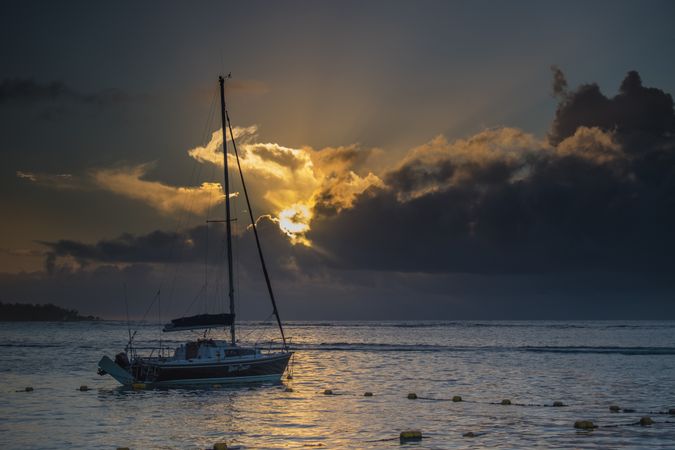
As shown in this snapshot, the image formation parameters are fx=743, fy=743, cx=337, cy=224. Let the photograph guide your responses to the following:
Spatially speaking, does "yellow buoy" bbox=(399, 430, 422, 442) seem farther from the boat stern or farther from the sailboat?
the boat stern

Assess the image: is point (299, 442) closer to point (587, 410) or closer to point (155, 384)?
point (587, 410)

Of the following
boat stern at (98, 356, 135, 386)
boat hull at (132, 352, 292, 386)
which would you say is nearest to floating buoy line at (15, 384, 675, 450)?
boat stern at (98, 356, 135, 386)

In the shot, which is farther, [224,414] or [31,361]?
[31,361]

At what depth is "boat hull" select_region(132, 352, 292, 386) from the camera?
2228 inches

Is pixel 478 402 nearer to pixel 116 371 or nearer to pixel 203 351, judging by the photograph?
pixel 203 351

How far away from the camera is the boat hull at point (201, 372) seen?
5659cm

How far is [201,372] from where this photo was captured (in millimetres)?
57062

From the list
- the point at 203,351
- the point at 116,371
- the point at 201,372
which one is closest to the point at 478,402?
the point at 201,372

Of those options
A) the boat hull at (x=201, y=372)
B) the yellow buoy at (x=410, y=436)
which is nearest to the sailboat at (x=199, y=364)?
the boat hull at (x=201, y=372)

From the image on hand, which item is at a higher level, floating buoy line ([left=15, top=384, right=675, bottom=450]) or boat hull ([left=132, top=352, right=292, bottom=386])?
boat hull ([left=132, top=352, right=292, bottom=386])

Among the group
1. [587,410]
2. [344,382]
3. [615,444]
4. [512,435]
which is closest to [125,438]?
[512,435]

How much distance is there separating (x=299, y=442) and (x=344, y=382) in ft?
101

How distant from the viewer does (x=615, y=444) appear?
31484 mm

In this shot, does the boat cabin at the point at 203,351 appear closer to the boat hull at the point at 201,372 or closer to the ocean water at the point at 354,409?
the boat hull at the point at 201,372
